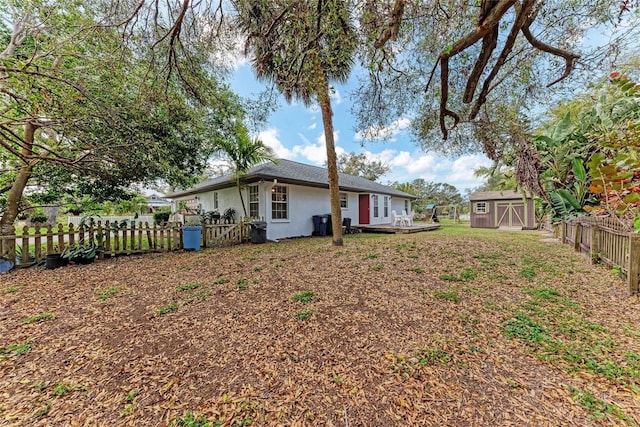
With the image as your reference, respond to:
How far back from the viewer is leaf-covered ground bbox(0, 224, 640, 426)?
1800 mm

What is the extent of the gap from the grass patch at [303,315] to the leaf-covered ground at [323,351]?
24mm

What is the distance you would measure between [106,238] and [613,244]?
11375 millimetres

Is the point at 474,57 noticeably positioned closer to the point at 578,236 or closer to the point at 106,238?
the point at 578,236

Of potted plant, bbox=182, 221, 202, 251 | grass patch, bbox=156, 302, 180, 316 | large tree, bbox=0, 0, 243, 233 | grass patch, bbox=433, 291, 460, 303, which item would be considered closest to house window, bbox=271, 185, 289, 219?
potted plant, bbox=182, 221, 202, 251

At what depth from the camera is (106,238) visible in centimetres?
668

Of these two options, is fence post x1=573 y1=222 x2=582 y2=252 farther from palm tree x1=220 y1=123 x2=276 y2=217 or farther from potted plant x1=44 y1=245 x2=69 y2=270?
potted plant x1=44 y1=245 x2=69 y2=270

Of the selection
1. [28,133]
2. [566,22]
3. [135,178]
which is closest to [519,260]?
[566,22]

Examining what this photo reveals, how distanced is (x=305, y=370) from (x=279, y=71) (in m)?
4.78

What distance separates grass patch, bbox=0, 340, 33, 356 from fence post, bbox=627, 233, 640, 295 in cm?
753

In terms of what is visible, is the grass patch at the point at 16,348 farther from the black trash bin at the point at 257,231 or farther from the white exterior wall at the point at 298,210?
the white exterior wall at the point at 298,210

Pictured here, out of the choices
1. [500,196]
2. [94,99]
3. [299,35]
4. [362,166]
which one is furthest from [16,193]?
[362,166]

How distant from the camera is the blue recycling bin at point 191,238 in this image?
26.3 ft

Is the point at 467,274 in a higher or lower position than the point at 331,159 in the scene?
lower

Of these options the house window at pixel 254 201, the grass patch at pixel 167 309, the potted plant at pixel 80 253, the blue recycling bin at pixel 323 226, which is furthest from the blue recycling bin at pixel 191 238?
the blue recycling bin at pixel 323 226
